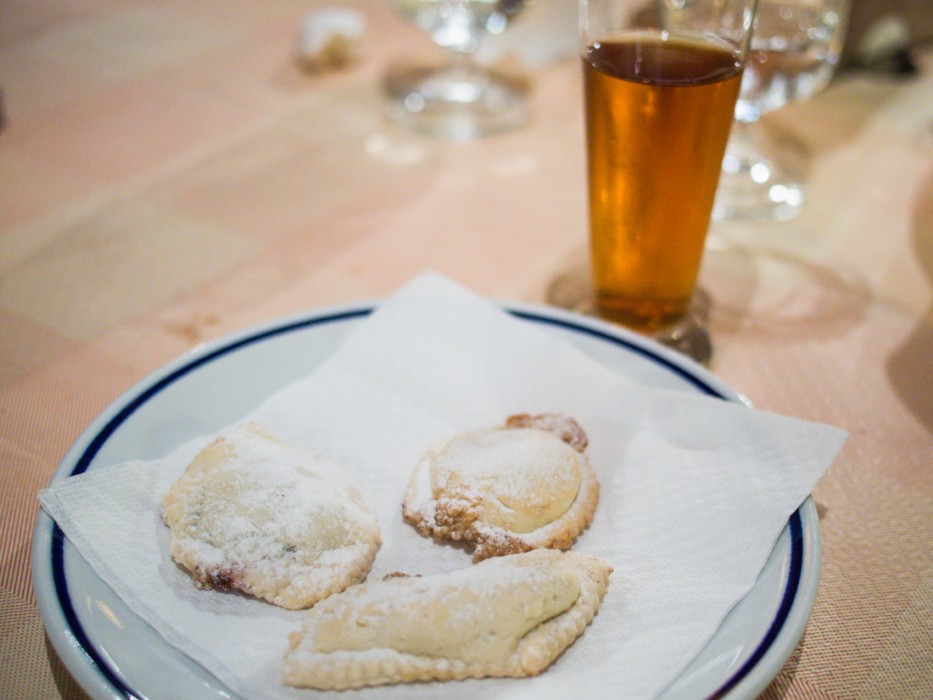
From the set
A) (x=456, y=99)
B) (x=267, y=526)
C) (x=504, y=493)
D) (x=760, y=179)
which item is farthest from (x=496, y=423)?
(x=456, y=99)

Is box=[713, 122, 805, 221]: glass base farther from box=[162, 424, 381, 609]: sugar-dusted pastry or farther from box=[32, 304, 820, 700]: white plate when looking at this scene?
box=[162, 424, 381, 609]: sugar-dusted pastry

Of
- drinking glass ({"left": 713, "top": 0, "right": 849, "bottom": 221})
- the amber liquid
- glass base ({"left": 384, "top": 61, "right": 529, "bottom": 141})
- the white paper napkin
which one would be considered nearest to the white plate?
the white paper napkin

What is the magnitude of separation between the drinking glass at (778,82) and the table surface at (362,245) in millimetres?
55

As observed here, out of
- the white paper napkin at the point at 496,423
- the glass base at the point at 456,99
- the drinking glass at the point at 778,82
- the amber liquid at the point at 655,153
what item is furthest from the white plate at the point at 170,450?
the glass base at the point at 456,99

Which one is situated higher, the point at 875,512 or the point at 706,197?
the point at 706,197

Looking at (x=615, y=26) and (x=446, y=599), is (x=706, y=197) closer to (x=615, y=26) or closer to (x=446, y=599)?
(x=615, y=26)

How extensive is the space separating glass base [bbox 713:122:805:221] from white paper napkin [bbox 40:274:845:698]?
→ 638mm

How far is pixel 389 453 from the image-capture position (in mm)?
816

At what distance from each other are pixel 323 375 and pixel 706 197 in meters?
0.49

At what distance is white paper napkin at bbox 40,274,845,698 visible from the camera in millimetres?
611

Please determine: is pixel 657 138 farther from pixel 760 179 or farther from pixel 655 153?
pixel 760 179

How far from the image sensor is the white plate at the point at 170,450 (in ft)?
1.89

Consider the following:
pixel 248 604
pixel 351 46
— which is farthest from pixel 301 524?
pixel 351 46

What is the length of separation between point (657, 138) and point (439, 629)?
23.4 inches
